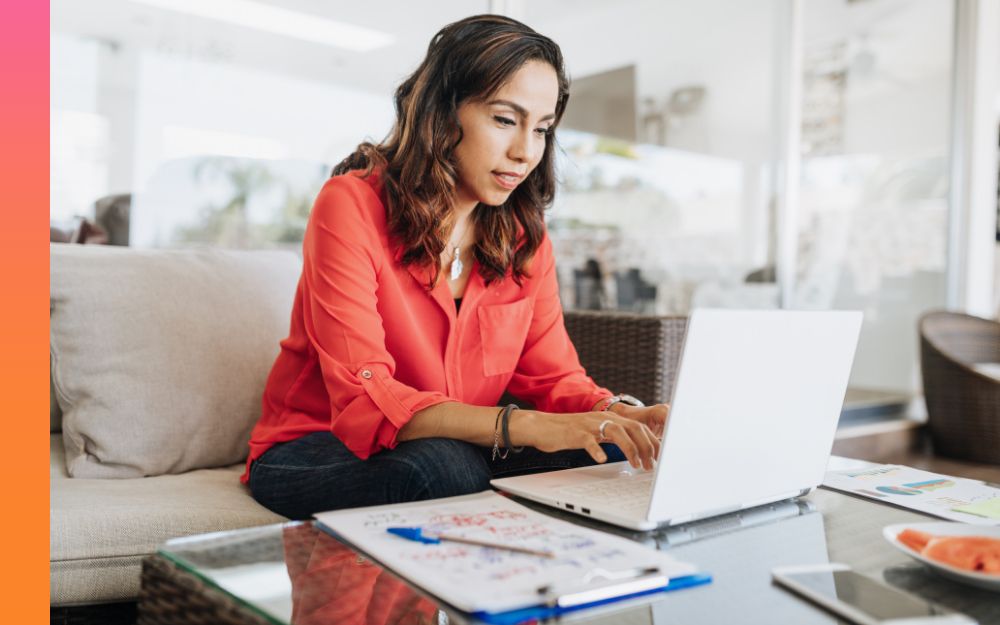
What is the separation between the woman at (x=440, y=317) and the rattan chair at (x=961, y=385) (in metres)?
2.56

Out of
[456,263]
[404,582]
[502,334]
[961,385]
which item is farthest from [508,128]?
[961,385]

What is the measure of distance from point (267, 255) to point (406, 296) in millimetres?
591

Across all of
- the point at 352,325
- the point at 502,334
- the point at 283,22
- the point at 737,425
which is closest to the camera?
the point at 737,425

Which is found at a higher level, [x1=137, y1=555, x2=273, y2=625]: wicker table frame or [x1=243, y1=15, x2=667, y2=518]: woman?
[x1=243, y1=15, x2=667, y2=518]: woman

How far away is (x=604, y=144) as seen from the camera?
344 centimetres

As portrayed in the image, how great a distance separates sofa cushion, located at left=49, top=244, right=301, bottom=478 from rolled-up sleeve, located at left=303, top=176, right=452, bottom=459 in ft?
1.07

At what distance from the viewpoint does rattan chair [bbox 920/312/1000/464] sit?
3.51 m

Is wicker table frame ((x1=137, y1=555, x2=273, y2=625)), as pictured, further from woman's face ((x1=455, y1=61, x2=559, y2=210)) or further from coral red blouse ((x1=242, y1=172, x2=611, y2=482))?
woman's face ((x1=455, y1=61, x2=559, y2=210))

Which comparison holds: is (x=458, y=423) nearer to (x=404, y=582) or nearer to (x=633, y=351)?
(x=404, y=582)

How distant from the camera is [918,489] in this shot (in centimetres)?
127

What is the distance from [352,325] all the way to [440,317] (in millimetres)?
255

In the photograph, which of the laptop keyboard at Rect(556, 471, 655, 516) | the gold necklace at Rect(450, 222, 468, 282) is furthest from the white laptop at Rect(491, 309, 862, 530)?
the gold necklace at Rect(450, 222, 468, 282)

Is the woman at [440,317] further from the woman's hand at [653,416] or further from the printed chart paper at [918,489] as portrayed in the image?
the printed chart paper at [918,489]

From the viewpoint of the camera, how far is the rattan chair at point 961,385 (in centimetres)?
351
